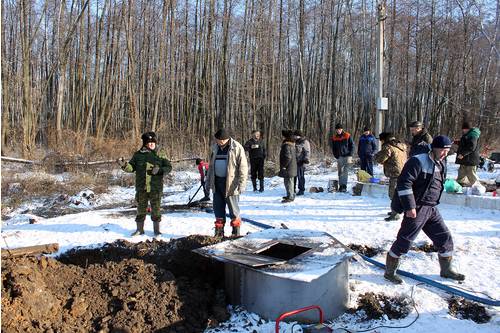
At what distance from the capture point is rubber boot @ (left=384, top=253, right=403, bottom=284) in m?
4.70

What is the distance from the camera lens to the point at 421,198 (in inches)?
176

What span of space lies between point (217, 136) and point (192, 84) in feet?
59.8

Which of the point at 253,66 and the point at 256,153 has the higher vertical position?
the point at 253,66

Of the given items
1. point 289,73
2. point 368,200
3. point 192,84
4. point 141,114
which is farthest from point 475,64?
point 368,200

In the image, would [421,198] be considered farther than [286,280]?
Yes

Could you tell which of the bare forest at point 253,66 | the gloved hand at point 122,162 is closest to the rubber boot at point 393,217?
the gloved hand at point 122,162

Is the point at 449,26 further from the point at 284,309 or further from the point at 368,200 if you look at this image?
the point at 284,309

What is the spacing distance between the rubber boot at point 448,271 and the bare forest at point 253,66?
47.3 ft

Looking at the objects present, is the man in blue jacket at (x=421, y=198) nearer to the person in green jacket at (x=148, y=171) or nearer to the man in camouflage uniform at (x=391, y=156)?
the man in camouflage uniform at (x=391, y=156)

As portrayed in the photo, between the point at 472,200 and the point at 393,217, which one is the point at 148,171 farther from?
the point at 472,200

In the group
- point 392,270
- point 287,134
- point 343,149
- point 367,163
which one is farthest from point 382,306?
point 367,163

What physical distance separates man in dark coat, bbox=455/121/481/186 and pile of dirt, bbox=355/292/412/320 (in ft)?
16.0

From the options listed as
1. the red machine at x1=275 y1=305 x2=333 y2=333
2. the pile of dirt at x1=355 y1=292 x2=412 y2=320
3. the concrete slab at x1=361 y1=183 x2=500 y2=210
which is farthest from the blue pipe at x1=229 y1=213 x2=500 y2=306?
the concrete slab at x1=361 y1=183 x2=500 y2=210

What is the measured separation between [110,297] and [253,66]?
66.2 feet
